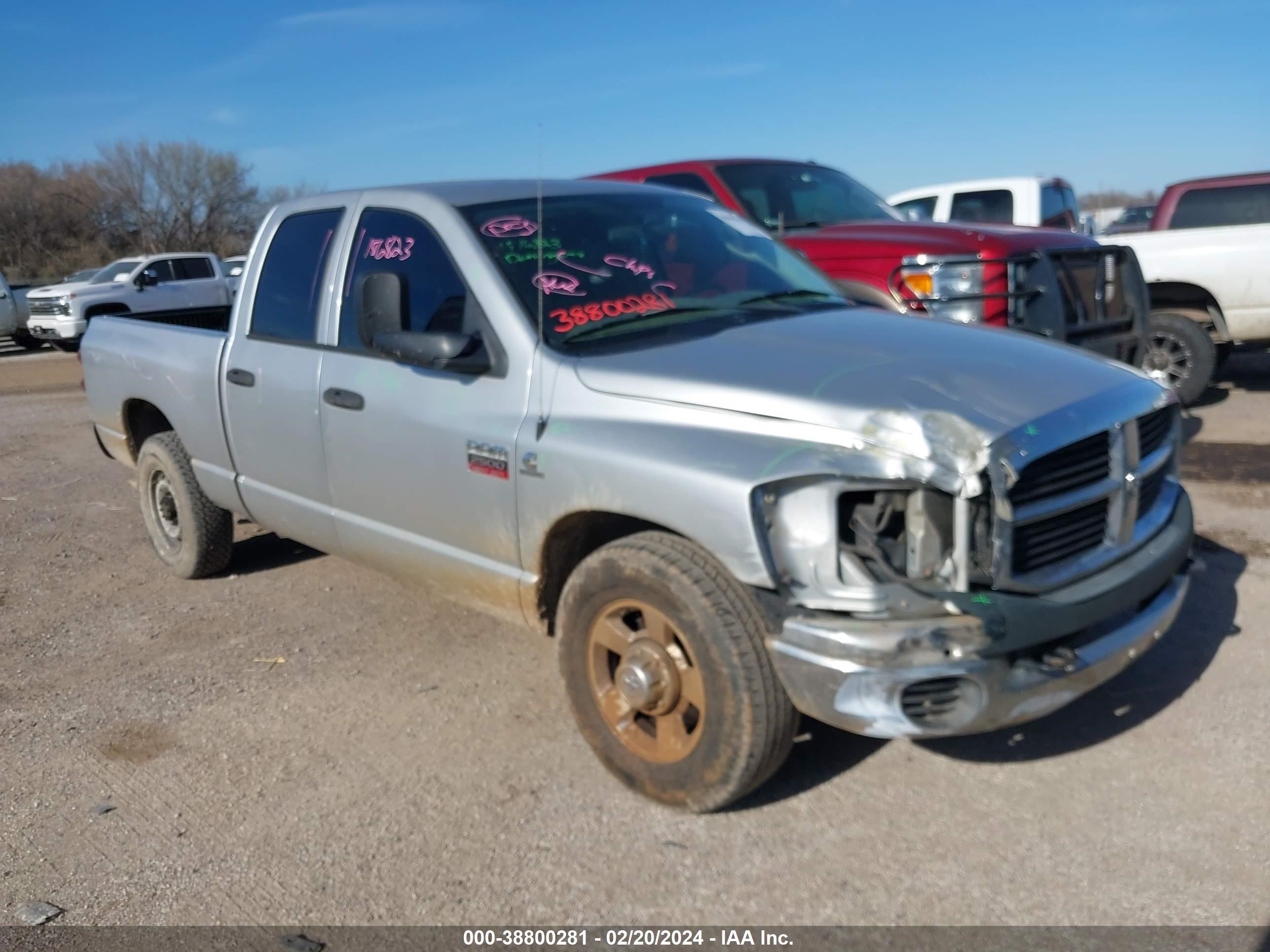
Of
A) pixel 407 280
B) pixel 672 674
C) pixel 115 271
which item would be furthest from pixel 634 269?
pixel 115 271

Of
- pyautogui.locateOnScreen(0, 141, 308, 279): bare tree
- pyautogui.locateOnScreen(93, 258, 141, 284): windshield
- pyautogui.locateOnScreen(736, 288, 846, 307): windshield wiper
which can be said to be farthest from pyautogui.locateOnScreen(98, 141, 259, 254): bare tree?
pyautogui.locateOnScreen(736, 288, 846, 307): windshield wiper

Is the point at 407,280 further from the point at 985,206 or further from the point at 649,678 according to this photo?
the point at 985,206

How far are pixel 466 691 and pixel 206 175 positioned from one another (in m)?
55.4

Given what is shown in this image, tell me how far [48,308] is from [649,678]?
21127 millimetres

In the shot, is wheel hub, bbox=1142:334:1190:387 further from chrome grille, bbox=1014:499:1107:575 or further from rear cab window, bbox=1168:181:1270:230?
chrome grille, bbox=1014:499:1107:575

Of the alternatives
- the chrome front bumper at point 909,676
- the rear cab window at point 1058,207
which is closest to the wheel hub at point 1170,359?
the rear cab window at point 1058,207

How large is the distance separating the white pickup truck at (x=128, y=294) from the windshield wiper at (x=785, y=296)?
17617 millimetres

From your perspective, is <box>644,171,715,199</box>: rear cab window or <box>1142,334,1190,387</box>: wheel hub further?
<box>1142,334,1190,387</box>: wheel hub

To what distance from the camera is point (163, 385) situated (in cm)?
533

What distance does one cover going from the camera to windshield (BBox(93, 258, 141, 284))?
72.3 ft

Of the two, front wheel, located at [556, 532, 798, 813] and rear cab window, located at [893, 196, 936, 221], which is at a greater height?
rear cab window, located at [893, 196, 936, 221]

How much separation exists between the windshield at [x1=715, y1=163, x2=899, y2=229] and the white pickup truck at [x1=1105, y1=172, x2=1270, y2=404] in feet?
8.15

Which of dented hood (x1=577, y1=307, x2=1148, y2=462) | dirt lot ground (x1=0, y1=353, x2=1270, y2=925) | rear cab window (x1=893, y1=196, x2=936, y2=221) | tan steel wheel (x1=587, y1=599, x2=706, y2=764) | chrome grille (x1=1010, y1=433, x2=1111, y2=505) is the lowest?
dirt lot ground (x1=0, y1=353, x2=1270, y2=925)

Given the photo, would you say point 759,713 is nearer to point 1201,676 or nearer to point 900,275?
point 1201,676
